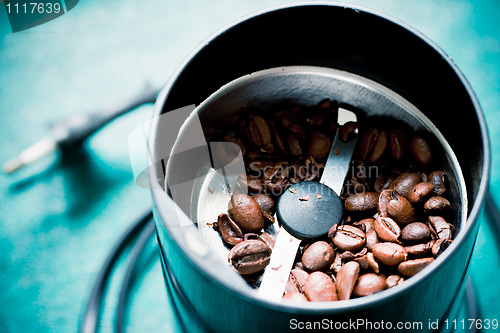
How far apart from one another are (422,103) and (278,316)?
0.44 meters

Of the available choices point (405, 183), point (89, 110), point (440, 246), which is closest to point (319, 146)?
point (405, 183)

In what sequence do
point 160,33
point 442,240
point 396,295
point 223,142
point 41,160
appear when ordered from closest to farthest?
point 396,295, point 442,240, point 223,142, point 41,160, point 160,33

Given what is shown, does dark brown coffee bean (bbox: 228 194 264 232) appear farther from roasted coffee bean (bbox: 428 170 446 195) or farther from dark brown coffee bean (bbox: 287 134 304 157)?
roasted coffee bean (bbox: 428 170 446 195)

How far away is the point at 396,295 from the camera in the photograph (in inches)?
17.2

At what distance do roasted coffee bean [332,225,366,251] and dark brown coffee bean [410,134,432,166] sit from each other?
0.52 feet

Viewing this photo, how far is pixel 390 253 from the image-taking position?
66cm

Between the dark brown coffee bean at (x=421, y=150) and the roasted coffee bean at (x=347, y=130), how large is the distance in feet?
0.31

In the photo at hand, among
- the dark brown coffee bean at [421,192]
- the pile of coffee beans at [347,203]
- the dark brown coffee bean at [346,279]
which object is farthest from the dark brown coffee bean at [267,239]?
the dark brown coffee bean at [421,192]

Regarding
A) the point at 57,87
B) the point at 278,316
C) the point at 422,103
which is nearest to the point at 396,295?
the point at 278,316

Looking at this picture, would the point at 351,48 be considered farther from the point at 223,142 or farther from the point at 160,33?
the point at 160,33

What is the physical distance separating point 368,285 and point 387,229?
0.11 meters

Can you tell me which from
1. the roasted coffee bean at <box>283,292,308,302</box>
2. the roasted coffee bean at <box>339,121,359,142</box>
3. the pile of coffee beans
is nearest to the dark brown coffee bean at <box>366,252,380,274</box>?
the pile of coffee beans

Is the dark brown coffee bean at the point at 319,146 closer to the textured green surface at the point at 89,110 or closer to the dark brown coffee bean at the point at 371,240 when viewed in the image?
the dark brown coffee bean at the point at 371,240

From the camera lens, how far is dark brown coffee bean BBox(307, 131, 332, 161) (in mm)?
809
